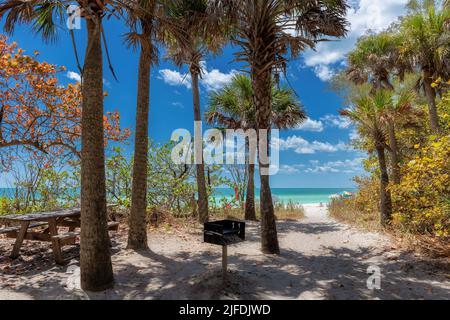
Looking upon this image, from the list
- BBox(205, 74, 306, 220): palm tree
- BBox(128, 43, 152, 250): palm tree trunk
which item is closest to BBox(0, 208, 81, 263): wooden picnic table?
BBox(128, 43, 152, 250): palm tree trunk

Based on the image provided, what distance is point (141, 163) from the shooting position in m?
6.30

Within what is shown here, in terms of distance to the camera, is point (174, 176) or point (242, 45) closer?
point (242, 45)

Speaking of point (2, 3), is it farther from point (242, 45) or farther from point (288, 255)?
point (288, 255)

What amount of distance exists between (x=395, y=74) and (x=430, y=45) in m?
2.32

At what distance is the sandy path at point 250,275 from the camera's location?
403cm

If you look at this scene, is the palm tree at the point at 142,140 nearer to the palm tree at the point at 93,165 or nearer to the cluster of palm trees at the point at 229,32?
the cluster of palm trees at the point at 229,32

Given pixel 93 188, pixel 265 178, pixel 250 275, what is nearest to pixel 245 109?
pixel 265 178

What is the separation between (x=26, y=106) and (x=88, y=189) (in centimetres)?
597

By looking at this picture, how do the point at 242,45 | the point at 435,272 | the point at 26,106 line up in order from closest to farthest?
the point at 435,272 → the point at 242,45 → the point at 26,106

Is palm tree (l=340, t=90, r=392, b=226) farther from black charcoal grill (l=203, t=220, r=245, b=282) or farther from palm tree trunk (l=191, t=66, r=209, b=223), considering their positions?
black charcoal grill (l=203, t=220, r=245, b=282)

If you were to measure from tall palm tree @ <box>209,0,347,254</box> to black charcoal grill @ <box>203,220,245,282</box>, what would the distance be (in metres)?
2.28

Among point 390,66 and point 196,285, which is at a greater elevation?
point 390,66
